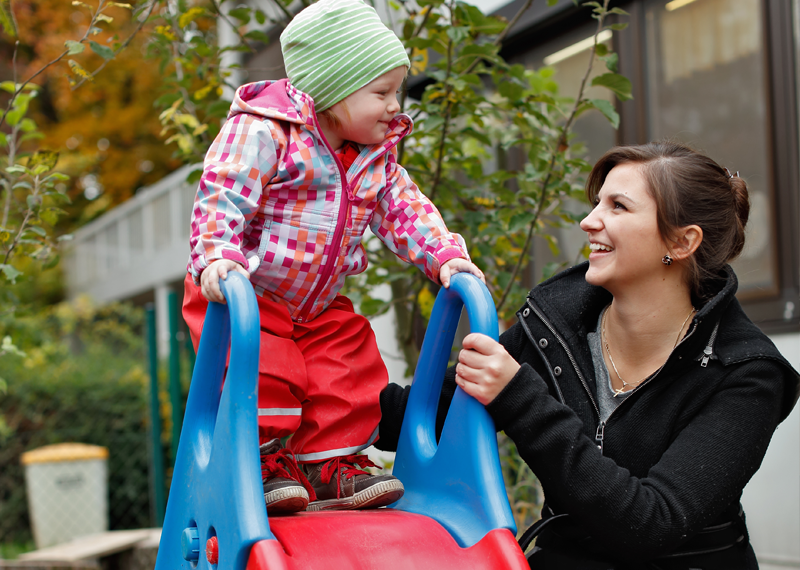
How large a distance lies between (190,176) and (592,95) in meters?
2.18

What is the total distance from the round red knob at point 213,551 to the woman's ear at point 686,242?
104cm

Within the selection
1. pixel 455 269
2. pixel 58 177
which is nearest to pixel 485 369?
pixel 455 269

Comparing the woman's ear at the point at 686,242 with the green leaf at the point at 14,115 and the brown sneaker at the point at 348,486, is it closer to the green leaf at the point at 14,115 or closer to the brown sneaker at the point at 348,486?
the brown sneaker at the point at 348,486

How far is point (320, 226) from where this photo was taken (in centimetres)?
147

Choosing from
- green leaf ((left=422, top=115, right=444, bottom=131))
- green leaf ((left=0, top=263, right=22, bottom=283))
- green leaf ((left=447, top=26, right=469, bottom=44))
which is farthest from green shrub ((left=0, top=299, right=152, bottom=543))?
green leaf ((left=447, top=26, right=469, bottom=44))

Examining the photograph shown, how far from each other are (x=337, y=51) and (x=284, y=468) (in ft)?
2.56

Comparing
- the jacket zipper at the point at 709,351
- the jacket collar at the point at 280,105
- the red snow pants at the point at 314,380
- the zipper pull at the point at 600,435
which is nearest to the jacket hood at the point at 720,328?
the jacket zipper at the point at 709,351

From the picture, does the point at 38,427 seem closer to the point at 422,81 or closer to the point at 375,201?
the point at 422,81

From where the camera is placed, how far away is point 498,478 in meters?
1.28

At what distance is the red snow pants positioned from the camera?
141cm

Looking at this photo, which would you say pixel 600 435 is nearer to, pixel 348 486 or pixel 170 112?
pixel 348 486

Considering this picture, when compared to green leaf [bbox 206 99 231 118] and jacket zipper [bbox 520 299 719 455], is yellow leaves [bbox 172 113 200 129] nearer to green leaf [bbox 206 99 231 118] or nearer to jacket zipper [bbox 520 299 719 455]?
green leaf [bbox 206 99 231 118]

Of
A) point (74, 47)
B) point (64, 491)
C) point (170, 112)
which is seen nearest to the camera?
point (74, 47)

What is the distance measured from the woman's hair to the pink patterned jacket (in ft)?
1.39
